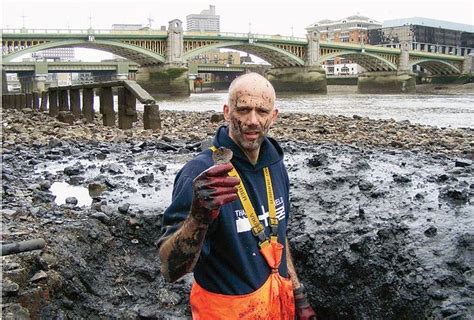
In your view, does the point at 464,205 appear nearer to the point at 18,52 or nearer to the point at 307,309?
the point at 307,309

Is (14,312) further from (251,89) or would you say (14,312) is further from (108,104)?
(108,104)

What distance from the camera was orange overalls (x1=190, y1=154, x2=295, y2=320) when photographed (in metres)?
2.29

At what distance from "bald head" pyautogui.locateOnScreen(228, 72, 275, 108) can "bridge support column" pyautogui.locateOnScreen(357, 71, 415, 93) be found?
68410 millimetres

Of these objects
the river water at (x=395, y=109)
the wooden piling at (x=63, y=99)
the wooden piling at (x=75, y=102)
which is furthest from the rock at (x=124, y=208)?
the river water at (x=395, y=109)

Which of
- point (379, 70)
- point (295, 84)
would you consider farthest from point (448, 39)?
point (295, 84)

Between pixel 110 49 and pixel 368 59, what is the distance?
35.4 metres

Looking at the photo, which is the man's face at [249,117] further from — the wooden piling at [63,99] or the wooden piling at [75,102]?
the wooden piling at [63,99]

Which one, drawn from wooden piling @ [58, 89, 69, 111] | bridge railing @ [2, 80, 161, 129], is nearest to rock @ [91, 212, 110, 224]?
bridge railing @ [2, 80, 161, 129]

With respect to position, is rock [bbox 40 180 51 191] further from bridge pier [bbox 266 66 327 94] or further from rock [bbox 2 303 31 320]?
bridge pier [bbox 266 66 327 94]

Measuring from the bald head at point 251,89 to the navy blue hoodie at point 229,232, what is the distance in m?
0.20

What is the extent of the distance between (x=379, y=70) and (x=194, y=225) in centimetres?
7655

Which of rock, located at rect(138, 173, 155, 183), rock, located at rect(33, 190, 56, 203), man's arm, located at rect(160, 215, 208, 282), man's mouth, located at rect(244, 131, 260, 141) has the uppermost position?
man's mouth, located at rect(244, 131, 260, 141)

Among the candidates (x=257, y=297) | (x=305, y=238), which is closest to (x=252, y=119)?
(x=257, y=297)

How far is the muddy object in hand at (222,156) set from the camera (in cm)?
214
